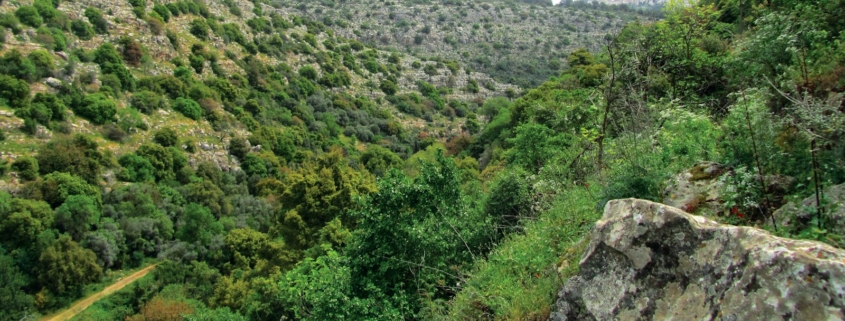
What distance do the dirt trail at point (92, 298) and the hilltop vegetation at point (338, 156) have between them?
0.60 m

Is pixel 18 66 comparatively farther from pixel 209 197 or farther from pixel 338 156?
pixel 338 156

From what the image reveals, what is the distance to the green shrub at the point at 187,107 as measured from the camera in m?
34.3

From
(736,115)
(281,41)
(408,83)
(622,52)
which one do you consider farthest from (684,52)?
(408,83)

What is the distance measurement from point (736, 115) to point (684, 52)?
228 inches

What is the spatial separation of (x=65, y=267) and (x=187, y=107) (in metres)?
16.7

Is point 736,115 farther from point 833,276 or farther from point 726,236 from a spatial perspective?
point 833,276

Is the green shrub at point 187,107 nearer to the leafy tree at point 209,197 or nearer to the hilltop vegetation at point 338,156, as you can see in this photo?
the hilltop vegetation at point 338,156

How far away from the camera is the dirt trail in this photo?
1977 centimetres

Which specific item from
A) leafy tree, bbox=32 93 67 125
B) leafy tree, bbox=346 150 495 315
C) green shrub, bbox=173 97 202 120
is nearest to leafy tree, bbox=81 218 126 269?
leafy tree, bbox=32 93 67 125

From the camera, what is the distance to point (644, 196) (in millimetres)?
5445

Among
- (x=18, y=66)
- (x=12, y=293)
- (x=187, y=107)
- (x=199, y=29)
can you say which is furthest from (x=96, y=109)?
(x=199, y=29)

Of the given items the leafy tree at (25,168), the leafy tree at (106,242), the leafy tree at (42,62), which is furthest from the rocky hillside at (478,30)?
the leafy tree at (25,168)

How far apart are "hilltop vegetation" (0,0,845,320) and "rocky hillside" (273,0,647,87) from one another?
2848 centimetres

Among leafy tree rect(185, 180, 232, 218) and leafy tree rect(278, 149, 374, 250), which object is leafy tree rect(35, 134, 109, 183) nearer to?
leafy tree rect(185, 180, 232, 218)
